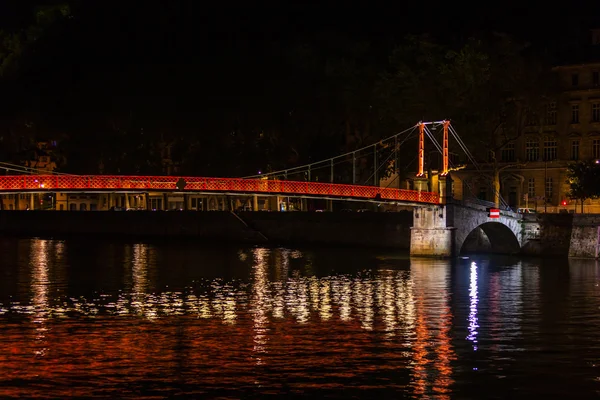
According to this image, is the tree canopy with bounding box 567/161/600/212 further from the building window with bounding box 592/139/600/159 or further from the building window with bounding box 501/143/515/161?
the building window with bounding box 501/143/515/161

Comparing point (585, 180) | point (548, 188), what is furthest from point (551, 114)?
point (585, 180)

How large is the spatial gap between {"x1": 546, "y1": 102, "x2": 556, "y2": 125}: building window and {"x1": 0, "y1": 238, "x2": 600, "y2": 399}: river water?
92.1ft

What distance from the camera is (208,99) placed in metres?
A: 106

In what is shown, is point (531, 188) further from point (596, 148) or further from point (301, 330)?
point (301, 330)

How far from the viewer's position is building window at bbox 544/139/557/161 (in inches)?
4151

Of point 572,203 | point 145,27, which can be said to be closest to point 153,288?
point 572,203

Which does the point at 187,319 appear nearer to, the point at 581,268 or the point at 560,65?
the point at 581,268

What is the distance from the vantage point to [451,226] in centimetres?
8312

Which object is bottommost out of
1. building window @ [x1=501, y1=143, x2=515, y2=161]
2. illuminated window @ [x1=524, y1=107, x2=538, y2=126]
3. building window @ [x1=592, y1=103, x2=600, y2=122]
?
building window @ [x1=501, y1=143, x2=515, y2=161]

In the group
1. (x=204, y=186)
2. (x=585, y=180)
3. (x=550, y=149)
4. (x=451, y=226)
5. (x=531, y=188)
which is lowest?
(x=451, y=226)

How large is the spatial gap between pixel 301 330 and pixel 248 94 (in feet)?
195

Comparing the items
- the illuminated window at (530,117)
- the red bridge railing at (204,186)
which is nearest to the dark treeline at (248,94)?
the illuminated window at (530,117)

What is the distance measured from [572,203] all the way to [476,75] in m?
18.6

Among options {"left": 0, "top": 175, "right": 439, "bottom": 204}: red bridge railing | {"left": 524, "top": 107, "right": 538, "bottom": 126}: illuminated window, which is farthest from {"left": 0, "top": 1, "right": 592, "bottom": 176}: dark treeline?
{"left": 0, "top": 175, "right": 439, "bottom": 204}: red bridge railing
